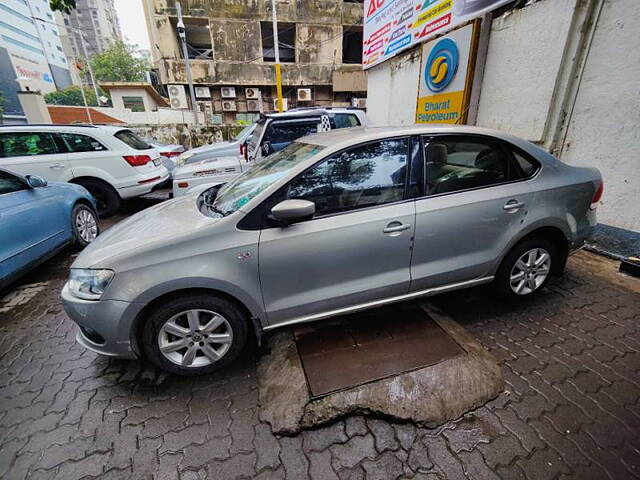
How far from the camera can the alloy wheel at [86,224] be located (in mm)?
4444

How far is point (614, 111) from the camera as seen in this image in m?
3.58

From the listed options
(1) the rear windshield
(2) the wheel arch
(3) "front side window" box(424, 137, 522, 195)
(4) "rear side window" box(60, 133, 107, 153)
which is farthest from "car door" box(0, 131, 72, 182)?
(3) "front side window" box(424, 137, 522, 195)

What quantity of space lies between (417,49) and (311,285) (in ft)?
23.1

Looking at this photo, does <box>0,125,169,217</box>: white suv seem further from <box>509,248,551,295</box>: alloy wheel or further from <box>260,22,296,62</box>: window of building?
<box>260,22,296,62</box>: window of building

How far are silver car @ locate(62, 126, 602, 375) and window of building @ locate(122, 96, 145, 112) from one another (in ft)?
87.8

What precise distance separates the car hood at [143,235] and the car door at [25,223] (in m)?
1.73

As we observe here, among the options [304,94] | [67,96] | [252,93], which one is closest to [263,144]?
[304,94]

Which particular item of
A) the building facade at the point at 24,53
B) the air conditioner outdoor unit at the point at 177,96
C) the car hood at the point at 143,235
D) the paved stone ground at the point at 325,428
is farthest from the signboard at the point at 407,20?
the building facade at the point at 24,53

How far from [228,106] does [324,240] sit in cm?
2525

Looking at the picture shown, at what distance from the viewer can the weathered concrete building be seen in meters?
21.6

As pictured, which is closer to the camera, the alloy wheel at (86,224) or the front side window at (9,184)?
the front side window at (9,184)

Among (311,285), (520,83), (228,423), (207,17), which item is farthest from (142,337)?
(207,17)

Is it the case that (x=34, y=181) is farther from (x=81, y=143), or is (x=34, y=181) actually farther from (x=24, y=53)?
(x=24, y=53)

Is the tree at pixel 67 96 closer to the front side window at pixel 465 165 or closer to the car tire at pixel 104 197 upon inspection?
the car tire at pixel 104 197
